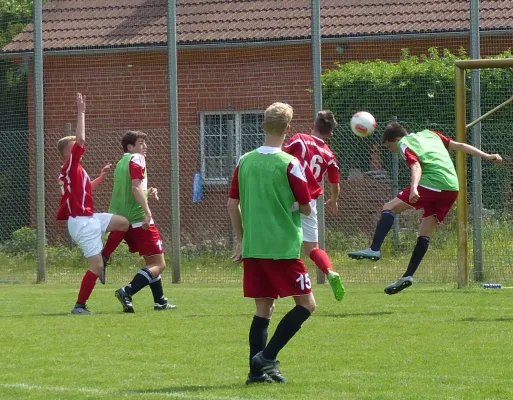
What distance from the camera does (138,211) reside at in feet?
39.9

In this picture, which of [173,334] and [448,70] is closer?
[173,334]

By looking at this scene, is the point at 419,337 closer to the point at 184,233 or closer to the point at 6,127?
the point at 184,233

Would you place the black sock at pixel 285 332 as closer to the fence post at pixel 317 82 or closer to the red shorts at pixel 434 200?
the red shorts at pixel 434 200

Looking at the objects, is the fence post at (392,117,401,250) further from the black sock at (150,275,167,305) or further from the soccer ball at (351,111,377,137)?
the black sock at (150,275,167,305)

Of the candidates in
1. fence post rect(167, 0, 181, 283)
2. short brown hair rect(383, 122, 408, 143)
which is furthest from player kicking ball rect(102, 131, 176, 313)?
fence post rect(167, 0, 181, 283)

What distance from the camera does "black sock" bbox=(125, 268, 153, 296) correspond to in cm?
1173

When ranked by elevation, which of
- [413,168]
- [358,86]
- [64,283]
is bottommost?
[64,283]

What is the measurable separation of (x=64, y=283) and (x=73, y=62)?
4252 millimetres

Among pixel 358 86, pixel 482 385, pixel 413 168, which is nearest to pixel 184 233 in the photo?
pixel 358 86

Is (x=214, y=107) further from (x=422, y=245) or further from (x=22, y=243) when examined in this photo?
(x=422, y=245)

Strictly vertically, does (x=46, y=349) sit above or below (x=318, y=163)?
below

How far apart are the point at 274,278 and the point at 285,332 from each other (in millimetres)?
343

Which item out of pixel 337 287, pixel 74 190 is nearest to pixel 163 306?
pixel 74 190

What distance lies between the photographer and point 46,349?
8.98 metres
